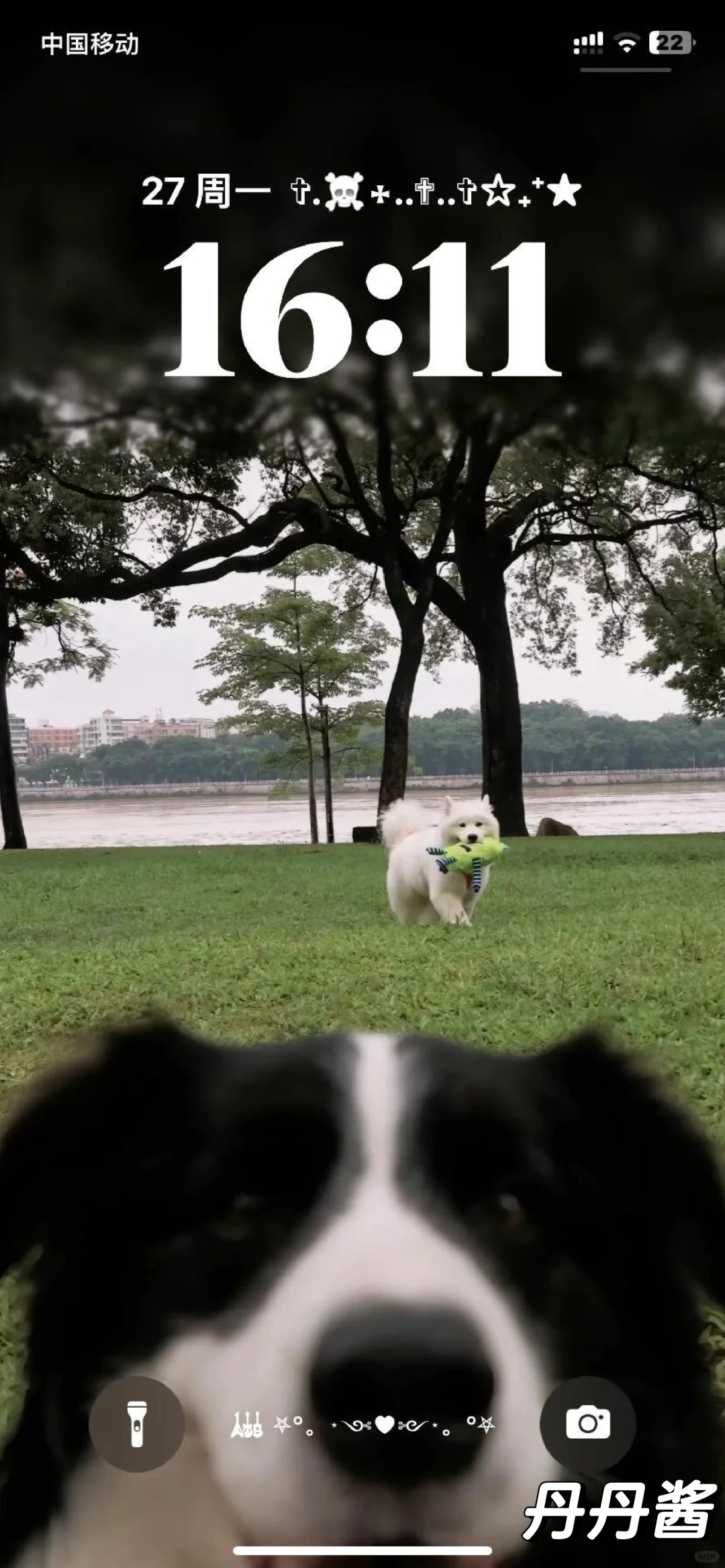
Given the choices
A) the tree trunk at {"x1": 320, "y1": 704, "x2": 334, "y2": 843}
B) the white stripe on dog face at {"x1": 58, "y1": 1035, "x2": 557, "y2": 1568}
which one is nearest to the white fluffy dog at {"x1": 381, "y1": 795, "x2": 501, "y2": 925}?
the tree trunk at {"x1": 320, "y1": 704, "x2": 334, "y2": 843}

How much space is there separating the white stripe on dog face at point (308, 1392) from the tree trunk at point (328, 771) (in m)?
3.12

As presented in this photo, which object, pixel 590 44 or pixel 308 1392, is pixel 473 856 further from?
pixel 308 1392

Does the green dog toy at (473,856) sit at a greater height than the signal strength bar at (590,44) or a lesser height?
lesser

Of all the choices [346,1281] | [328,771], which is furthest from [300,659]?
[346,1281]

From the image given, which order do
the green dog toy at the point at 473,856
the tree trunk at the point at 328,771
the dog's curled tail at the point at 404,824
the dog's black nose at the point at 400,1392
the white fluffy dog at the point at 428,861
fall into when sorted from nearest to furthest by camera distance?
the dog's black nose at the point at 400,1392 < the tree trunk at the point at 328,771 < the green dog toy at the point at 473,856 < the white fluffy dog at the point at 428,861 < the dog's curled tail at the point at 404,824

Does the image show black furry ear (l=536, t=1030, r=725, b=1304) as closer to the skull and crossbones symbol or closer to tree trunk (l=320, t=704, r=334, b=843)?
the skull and crossbones symbol

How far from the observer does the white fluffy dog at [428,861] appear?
18.1 feet

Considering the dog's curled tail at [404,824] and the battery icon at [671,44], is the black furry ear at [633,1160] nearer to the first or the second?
the battery icon at [671,44]

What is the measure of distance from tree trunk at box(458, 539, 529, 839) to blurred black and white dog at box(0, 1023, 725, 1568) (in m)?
1.45

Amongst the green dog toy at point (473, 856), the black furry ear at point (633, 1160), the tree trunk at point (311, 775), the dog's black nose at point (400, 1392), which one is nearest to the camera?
the dog's black nose at point (400, 1392)

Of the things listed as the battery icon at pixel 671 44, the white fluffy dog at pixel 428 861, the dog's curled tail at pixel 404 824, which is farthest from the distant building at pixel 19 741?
the dog's curled tail at pixel 404 824

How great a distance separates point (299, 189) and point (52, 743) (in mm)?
1175

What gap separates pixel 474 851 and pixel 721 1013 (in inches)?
97.0

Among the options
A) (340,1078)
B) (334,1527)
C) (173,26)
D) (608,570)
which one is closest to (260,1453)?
(334,1527)
